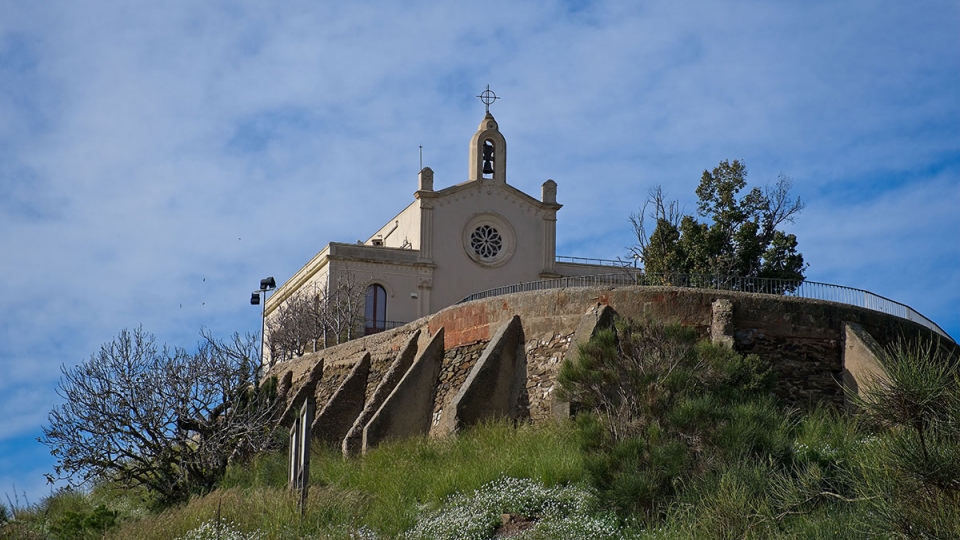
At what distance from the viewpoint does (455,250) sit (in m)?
49.0

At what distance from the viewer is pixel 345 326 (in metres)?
45.0

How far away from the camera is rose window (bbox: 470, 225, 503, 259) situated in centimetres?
4978

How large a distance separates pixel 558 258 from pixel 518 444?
103 feet

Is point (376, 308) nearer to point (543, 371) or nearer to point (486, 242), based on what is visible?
point (486, 242)

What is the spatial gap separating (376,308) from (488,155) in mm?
8202

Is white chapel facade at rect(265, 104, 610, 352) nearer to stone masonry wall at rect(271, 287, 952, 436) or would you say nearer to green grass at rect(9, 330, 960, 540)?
stone masonry wall at rect(271, 287, 952, 436)

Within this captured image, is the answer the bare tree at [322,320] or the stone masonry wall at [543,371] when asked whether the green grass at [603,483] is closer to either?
the stone masonry wall at [543,371]

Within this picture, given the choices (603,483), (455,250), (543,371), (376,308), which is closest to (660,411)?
(603,483)

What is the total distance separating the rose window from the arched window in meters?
4.48

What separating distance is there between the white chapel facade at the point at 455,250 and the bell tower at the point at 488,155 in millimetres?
40

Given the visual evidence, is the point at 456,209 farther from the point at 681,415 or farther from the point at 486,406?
the point at 681,415

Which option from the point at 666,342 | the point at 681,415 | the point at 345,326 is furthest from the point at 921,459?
the point at 345,326

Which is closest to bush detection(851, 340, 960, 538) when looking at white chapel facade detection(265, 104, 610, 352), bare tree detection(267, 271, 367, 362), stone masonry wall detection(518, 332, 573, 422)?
stone masonry wall detection(518, 332, 573, 422)

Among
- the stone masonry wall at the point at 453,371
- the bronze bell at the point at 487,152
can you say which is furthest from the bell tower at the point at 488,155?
the stone masonry wall at the point at 453,371
